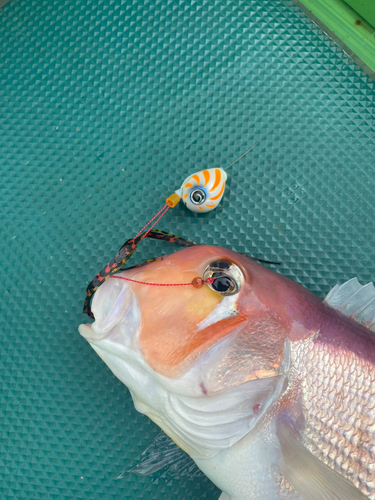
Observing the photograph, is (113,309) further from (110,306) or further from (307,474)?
(307,474)

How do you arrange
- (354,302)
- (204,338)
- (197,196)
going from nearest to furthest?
(204,338) → (354,302) → (197,196)

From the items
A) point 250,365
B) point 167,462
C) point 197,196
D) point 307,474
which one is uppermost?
point 197,196

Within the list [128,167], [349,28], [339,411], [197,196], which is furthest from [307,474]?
[349,28]

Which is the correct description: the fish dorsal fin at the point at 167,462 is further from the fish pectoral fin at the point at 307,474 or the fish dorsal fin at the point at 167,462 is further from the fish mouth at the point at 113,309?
the fish mouth at the point at 113,309

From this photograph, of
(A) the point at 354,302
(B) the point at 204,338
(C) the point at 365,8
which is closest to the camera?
(B) the point at 204,338

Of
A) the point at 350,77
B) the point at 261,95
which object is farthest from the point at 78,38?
the point at 350,77

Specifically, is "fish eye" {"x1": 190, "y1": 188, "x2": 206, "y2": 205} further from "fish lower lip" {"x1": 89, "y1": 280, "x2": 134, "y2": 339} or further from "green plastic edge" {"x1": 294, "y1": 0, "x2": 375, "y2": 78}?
"green plastic edge" {"x1": 294, "y1": 0, "x2": 375, "y2": 78}

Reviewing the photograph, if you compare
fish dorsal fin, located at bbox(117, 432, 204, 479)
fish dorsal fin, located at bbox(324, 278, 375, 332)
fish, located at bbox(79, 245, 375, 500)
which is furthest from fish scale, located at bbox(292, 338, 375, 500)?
fish dorsal fin, located at bbox(117, 432, 204, 479)
